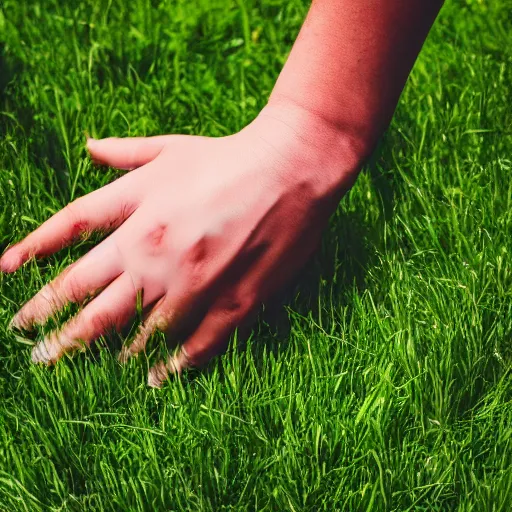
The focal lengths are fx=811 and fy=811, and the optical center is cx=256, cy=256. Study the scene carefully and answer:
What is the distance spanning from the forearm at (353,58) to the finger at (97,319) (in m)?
0.59

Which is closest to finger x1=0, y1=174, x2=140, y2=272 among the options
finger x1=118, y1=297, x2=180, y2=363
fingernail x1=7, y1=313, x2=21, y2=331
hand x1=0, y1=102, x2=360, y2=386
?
hand x1=0, y1=102, x2=360, y2=386

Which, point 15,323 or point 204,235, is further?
point 15,323

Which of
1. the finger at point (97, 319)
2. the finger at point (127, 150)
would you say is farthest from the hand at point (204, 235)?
the finger at point (127, 150)

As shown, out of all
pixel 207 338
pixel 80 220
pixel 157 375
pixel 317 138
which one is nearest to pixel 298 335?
pixel 207 338

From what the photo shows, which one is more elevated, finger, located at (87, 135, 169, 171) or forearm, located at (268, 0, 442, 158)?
forearm, located at (268, 0, 442, 158)

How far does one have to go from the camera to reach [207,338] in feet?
6.37

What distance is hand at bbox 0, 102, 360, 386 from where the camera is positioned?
189cm

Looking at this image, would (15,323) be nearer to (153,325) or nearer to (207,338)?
(153,325)

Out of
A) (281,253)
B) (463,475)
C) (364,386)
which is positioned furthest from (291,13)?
(463,475)

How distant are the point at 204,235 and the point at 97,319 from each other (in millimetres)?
320

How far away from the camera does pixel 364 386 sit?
1913mm

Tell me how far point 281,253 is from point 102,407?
55 centimetres

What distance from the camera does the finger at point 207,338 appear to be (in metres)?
1.93

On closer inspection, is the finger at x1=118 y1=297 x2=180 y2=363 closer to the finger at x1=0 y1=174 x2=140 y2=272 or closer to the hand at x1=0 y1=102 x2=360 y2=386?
the hand at x1=0 y1=102 x2=360 y2=386
